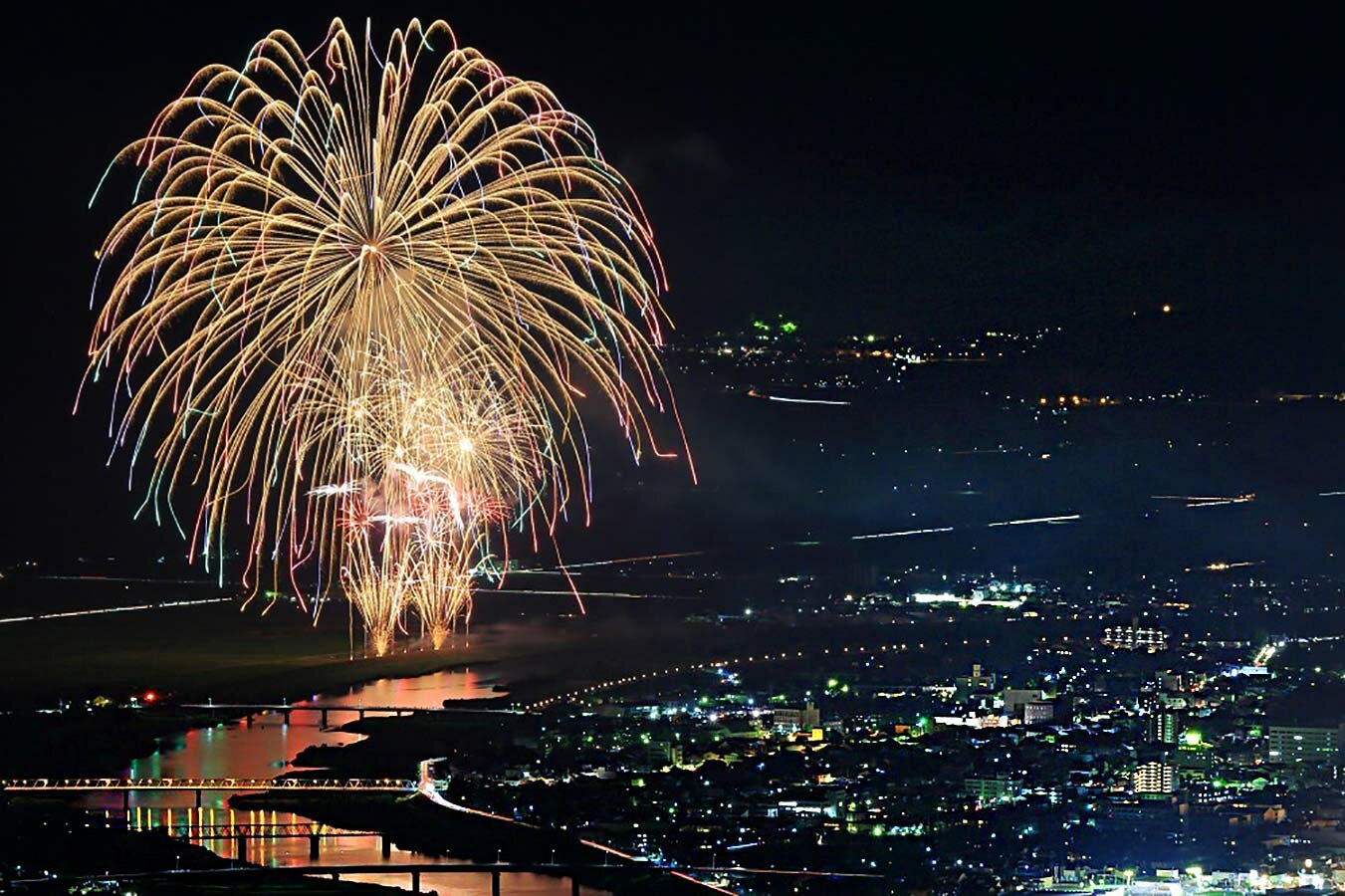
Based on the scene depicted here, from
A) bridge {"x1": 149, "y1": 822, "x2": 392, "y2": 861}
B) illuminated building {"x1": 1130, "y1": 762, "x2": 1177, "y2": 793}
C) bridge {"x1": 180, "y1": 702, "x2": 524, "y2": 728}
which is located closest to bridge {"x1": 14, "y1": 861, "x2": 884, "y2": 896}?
bridge {"x1": 149, "y1": 822, "x2": 392, "y2": 861}

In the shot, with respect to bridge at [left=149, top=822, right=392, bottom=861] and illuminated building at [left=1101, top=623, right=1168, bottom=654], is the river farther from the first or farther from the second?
illuminated building at [left=1101, top=623, right=1168, bottom=654]

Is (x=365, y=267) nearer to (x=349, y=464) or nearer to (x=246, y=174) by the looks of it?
(x=246, y=174)

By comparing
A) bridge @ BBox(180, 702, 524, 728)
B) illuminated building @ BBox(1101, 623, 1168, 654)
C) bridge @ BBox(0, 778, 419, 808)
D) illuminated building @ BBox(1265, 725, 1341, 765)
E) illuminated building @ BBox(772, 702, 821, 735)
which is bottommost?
bridge @ BBox(0, 778, 419, 808)

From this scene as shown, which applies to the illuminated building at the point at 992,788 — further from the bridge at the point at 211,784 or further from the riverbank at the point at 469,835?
the bridge at the point at 211,784

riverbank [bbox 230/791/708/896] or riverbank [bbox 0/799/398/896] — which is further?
riverbank [bbox 230/791/708/896]

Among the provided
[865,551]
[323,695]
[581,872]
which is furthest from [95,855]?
[865,551]

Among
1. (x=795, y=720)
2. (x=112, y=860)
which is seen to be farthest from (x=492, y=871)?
(x=795, y=720)
